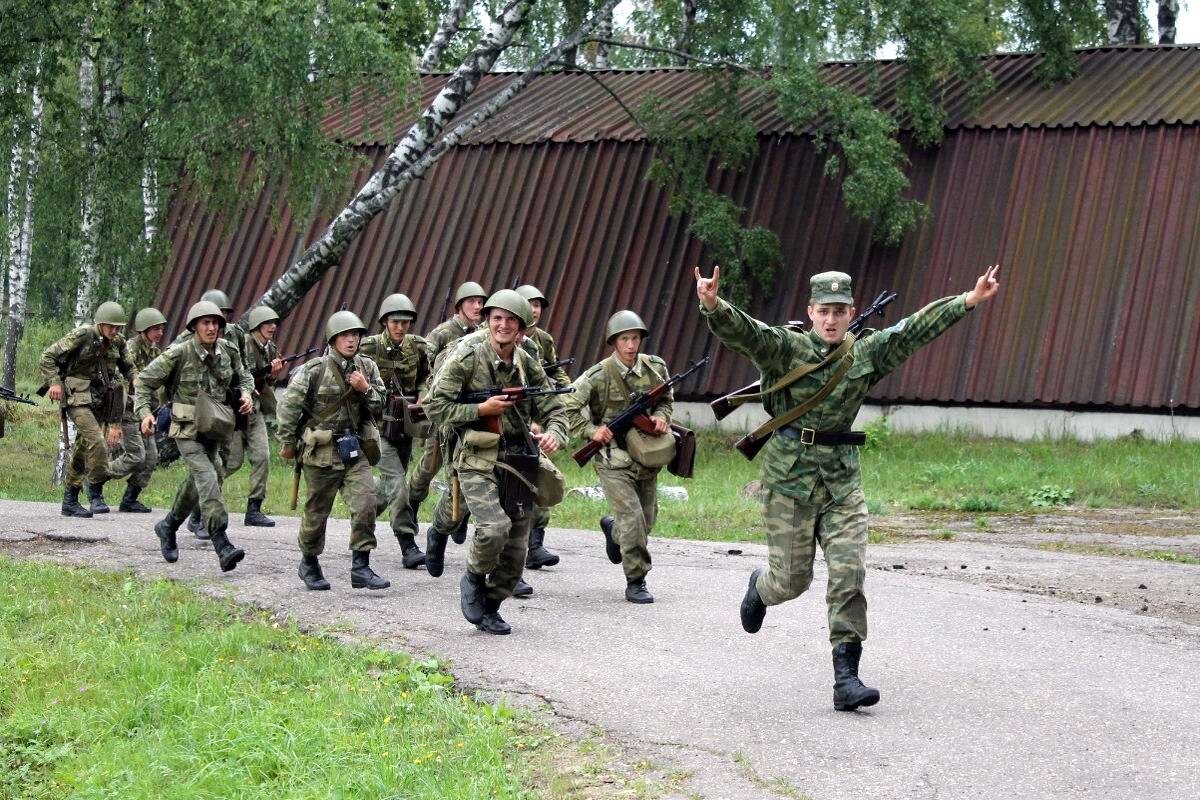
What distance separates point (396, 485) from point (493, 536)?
11.0 ft

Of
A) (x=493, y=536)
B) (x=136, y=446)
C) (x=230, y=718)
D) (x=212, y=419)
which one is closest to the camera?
(x=230, y=718)

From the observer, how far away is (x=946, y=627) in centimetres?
965

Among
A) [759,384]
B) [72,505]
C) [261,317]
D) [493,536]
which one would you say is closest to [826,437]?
[759,384]

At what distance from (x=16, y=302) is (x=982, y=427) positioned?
40.2 ft

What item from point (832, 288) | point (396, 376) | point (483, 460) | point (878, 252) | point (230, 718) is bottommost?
point (230, 718)

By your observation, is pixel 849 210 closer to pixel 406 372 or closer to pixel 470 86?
pixel 470 86

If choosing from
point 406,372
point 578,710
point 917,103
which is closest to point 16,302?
point 406,372

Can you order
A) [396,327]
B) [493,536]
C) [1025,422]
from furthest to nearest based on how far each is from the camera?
[1025,422], [396,327], [493,536]

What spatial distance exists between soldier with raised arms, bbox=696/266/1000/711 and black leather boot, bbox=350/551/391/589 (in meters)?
3.63

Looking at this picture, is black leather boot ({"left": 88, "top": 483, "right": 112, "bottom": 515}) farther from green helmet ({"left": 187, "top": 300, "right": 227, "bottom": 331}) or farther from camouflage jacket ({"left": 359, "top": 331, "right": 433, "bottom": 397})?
camouflage jacket ({"left": 359, "top": 331, "right": 433, "bottom": 397})

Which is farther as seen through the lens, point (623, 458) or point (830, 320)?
point (623, 458)

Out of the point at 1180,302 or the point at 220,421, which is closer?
the point at 220,421

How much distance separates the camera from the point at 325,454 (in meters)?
10.8

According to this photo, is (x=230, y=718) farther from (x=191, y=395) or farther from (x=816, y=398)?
(x=191, y=395)
